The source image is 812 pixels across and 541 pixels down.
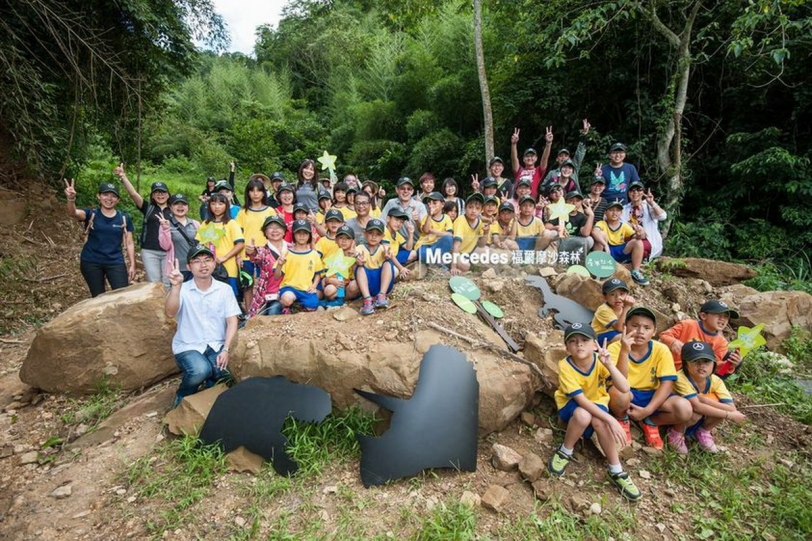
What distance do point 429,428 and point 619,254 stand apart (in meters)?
3.85

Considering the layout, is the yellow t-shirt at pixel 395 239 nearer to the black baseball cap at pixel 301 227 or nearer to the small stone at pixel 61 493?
the black baseball cap at pixel 301 227

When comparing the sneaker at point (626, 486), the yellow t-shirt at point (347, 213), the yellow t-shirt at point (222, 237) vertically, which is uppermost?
the yellow t-shirt at point (347, 213)

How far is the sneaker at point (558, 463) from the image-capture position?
3.12 meters

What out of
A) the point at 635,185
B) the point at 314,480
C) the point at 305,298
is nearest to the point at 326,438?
the point at 314,480

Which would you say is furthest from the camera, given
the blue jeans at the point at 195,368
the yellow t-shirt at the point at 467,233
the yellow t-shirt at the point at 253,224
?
the yellow t-shirt at the point at 467,233

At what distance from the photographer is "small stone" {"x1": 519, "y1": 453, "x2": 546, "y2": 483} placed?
3055 mm

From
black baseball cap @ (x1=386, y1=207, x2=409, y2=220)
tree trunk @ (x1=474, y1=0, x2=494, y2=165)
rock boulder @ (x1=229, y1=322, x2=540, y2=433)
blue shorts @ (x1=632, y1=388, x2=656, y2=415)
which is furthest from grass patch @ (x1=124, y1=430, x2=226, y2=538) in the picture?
tree trunk @ (x1=474, y1=0, x2=494, y2=165)

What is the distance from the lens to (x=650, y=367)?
3.43 meters

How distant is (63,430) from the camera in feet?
12.4

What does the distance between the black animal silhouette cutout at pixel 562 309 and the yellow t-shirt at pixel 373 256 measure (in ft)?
5.67

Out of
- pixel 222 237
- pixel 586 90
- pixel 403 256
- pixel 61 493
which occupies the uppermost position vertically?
pixel 586 90

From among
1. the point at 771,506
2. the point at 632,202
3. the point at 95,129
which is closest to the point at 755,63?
the point at 632,202

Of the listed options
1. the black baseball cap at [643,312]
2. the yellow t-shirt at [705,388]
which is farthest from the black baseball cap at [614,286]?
the yellow t-shirt at [705,388]

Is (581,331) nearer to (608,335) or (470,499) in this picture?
(608,335)
